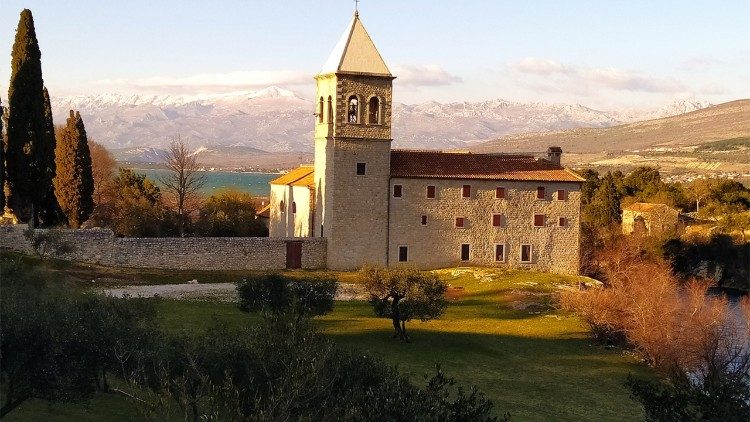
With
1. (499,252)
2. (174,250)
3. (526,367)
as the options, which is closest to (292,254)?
(174,250)

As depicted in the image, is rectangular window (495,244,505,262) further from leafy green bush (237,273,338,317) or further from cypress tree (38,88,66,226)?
cypress tree (38,88,66,226)

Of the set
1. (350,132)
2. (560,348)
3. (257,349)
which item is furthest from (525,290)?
(257,349)

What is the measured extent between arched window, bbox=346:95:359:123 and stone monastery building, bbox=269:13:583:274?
0.17 feet

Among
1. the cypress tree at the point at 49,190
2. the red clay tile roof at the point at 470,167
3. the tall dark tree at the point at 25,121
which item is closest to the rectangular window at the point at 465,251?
the red clay tile roof at the point at 470,167

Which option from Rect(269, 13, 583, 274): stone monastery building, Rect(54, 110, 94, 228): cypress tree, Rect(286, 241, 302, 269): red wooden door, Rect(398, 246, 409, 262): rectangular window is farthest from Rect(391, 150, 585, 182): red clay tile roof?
Rect(54, 110, 94, 228): cypress tree

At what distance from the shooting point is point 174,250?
142 ft

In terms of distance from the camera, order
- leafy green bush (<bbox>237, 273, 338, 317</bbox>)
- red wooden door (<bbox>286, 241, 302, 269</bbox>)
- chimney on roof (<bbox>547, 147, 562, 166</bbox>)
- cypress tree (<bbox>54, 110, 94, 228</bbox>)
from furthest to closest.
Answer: chimney on roof (<bbox>547, 147, 562, 166</bbox>)
cypress tree (<bbox>54, 110, 94, 228</bbox>)
red wooden door (<bbox>286, 241, 302, 269</bbox>)
leafy green bush (<bbox>237, 273, 338, 317</bbox>)

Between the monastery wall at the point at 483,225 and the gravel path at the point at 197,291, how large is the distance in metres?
6.02

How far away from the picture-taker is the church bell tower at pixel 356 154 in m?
45.5

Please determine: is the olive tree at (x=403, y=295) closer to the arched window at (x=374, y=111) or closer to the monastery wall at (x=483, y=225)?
the monastery wall at (x=483, y=225)

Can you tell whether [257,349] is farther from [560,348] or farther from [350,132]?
[350,132]

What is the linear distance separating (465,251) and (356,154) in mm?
7985

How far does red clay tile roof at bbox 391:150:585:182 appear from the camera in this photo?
4709cm

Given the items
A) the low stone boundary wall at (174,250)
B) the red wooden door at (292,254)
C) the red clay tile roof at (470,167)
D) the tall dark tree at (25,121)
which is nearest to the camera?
the low stone boundary wall at (174,250)
